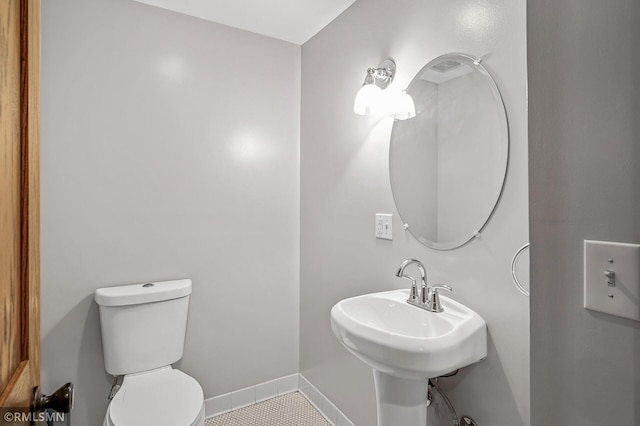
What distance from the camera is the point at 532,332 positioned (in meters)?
0.61

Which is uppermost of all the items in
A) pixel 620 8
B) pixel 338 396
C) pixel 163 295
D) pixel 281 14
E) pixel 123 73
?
pixel 281 14

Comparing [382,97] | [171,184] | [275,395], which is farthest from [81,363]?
[382,97]

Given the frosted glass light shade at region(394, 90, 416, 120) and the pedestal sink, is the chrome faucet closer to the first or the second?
the pedestal sink

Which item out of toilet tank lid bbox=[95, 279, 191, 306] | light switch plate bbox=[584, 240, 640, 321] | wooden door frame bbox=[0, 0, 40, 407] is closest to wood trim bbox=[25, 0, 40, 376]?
wooden door frame bbox=[0, 0, 40, 407]

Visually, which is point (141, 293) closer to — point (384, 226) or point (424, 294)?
point (384, 226)

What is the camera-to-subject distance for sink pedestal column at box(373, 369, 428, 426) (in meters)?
1.21

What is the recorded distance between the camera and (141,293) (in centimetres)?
176

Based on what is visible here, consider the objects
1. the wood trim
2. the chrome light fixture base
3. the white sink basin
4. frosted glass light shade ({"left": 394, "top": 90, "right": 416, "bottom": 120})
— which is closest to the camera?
the wood trim

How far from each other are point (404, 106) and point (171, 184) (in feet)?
4.41

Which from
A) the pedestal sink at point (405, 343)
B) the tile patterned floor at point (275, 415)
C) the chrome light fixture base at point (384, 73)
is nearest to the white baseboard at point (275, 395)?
the tile patterned floor at point (275, 415)

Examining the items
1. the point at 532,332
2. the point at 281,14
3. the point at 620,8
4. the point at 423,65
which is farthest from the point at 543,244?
the point at 281,14

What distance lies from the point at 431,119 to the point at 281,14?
1167mm

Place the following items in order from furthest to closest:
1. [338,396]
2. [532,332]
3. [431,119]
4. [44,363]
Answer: [338,396] < [44,363] < [431,119] < [532,332]

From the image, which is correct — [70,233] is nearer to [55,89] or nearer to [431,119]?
[55,89]
